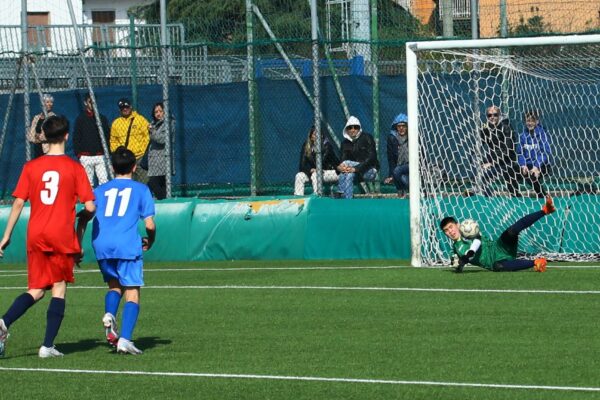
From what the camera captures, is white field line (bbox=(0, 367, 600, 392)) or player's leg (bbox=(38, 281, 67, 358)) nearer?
white field line (bbox=(0, 367, 600, 392))

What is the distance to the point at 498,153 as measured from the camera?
1858 cm

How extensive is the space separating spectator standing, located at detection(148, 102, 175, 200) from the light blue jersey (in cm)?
1111

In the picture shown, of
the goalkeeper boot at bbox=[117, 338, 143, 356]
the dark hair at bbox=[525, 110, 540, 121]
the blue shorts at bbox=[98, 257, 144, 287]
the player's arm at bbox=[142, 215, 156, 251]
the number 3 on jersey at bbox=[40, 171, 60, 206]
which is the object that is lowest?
the goalkeeper boot at bbox=[117, 338, 143, 356]

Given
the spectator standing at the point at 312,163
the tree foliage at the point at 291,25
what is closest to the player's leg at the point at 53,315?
the tree foliage at the point at 291,25

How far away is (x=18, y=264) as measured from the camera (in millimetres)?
19656

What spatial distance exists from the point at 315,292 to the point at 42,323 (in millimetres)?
3106

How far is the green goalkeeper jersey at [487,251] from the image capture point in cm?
1591

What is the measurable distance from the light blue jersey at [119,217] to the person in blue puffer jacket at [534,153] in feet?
28.2

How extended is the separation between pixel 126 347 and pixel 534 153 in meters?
9.50

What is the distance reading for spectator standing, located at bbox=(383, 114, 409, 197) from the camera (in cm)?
2080

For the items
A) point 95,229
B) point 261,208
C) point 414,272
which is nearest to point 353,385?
point 95,229

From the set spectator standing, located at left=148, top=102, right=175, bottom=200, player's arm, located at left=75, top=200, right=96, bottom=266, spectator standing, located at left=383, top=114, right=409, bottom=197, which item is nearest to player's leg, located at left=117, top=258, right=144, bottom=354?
player's arm, located at left=75, top=200, right=96, bottom=266

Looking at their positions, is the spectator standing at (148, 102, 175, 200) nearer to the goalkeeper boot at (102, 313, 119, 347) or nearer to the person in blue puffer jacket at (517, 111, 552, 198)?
the person in blue puffer jacket at (517, 111, 552, 198)

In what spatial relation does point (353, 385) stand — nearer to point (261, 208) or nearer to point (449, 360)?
point (449, 360)
